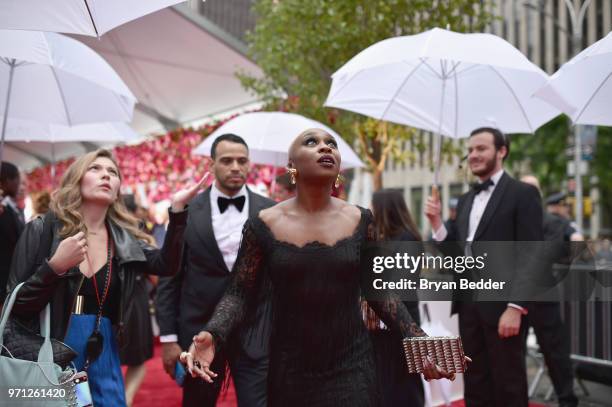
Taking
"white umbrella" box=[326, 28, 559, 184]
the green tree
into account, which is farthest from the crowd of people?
the green tree

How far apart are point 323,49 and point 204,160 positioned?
3.54 meters

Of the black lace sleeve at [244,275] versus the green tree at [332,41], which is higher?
the green tree at [332,41]

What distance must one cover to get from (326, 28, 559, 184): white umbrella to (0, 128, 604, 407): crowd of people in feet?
2.69

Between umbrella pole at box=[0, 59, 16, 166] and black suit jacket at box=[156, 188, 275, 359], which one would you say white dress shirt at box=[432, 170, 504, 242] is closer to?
black suit jacket at box=[156, 188, 275, 359]

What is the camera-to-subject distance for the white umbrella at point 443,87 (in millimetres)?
5305

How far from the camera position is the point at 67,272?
3.56 metres

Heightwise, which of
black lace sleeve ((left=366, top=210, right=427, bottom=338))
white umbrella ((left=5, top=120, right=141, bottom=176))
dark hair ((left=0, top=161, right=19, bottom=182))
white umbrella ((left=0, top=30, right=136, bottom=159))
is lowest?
black lace sleeve ((left=366, top=210, right=427, bottom=338))

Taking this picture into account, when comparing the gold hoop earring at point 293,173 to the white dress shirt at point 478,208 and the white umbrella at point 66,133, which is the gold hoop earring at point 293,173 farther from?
the white umbrella at point 66,133

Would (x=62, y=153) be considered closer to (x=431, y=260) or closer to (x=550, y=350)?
(x=550, y=350)

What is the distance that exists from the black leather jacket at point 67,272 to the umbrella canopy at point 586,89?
2.65 m

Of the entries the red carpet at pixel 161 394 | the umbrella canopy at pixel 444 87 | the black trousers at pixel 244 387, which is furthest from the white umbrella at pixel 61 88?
the red carpet at pixel 161 394

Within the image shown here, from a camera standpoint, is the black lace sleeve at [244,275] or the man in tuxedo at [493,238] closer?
the black lace sleeve at [244,275]

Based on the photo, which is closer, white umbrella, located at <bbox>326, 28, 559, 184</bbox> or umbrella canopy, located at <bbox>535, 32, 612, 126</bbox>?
umbrella canopy, located at <bbox>535, 32, 612, 126</bbox>

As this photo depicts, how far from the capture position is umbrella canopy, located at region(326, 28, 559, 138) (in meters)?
5.30
